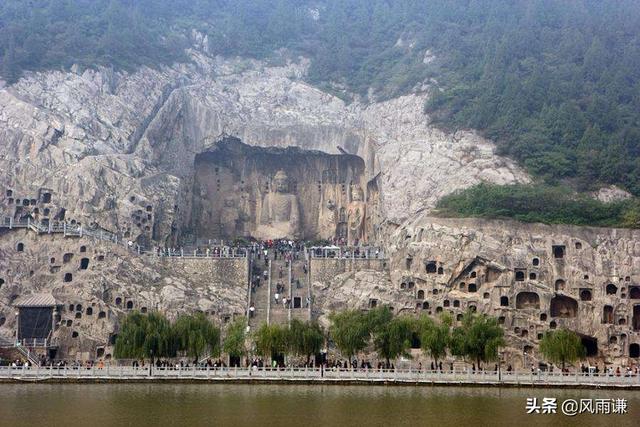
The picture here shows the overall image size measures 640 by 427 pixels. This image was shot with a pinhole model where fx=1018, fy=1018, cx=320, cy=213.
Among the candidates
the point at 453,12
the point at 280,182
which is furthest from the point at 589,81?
the point at 280,182

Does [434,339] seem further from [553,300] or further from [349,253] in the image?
[349,253]

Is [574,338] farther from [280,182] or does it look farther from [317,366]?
[280,182]

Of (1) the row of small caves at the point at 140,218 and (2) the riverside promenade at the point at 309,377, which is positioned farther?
(1) the row of small caves at the point at 140,218

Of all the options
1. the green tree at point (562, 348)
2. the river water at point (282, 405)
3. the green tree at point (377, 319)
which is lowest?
the river water at point (282, 405)

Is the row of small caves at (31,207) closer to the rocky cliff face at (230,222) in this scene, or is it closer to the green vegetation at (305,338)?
the rocky cliff face at (230,222)

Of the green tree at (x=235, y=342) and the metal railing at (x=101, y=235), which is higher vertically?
the metal railing at (x=101, y=235)

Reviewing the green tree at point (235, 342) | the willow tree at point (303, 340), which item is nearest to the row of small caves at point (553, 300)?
the willow tree at point (303, 340)

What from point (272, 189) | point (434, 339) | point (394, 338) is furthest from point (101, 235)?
point (434, 339)

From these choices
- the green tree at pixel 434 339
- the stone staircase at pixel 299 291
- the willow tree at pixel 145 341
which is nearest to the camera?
the willow tree at pixel 145 341

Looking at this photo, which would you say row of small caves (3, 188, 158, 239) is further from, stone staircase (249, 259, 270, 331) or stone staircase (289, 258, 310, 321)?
stone staircase (289, 258, 310, 321)
